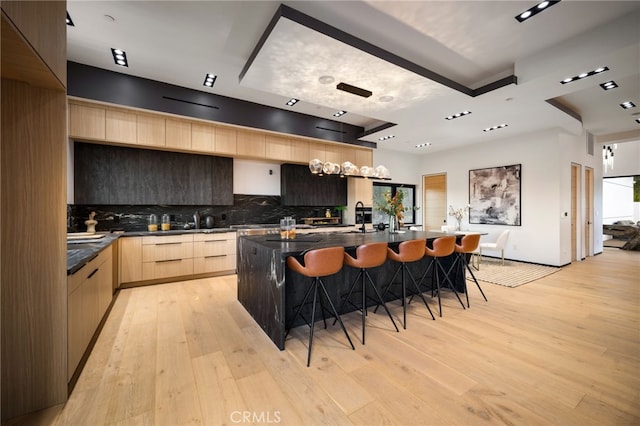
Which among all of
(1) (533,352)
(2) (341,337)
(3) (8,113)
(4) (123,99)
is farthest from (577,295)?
(4) (123,99)

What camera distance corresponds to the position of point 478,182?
675cm

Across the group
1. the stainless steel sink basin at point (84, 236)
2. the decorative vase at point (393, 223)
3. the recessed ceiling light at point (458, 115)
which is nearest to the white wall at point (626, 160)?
the recessed ceiling light at point (458, 115)

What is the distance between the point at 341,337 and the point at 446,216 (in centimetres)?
631

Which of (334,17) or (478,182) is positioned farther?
(478,182)

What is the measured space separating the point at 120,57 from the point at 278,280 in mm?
3628

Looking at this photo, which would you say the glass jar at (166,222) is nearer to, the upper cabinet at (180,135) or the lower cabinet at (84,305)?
the upper cabinet at (180,135)

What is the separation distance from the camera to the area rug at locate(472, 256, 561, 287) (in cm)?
450

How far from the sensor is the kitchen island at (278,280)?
2.31 m

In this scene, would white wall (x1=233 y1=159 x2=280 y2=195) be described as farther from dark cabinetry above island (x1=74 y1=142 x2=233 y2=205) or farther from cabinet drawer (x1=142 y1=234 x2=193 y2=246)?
cabinet drawer (x1=142 y1=234 x2=193 y2=246)

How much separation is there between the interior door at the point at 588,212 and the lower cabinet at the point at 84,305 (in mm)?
9815

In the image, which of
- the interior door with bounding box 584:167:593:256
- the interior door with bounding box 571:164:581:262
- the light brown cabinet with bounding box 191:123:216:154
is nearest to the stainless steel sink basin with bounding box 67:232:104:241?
the light brown cabinet with bounding box 191:123:216:154

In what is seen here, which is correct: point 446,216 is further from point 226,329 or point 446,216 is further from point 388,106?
point 226,329

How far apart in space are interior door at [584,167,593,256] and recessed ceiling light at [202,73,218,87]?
8910 mm

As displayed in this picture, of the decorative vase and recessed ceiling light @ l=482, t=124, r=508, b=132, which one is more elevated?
recessed ceiling light @ l=482, t=124, r=508, b=132
